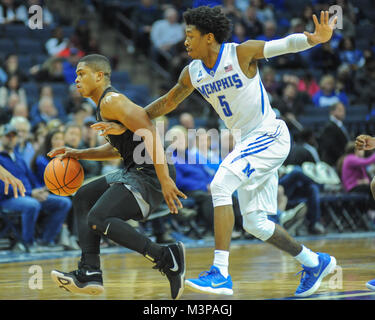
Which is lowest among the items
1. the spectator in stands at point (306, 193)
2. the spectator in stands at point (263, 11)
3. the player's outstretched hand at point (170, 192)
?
the spectator in stands at point (306, 193)

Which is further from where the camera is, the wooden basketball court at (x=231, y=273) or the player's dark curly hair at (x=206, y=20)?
the player's dark curly hair at (x=206, y=20)

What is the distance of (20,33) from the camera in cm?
1344

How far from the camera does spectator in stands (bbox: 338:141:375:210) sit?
11.3 m

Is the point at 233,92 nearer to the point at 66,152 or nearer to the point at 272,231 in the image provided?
the point at 272,231

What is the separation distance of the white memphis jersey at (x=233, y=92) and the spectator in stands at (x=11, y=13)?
8.98 meters

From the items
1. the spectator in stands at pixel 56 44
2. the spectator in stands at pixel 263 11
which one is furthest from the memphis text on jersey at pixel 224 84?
the spectator in stands at pixel 263 11

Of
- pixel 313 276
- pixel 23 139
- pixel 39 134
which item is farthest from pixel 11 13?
pixel 313 276

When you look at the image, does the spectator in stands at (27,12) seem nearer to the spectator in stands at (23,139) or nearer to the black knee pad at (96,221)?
the spectator in stands at (23,139)

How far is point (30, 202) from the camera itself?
873 cm

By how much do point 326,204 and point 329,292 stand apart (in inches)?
261

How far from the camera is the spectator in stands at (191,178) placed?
32.8 ft

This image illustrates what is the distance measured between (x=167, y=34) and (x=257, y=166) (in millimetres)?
10158

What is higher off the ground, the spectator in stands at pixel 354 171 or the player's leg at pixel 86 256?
the player's leg at pixel 86 256
